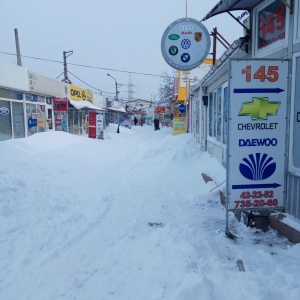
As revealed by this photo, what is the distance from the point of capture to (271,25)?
477cm

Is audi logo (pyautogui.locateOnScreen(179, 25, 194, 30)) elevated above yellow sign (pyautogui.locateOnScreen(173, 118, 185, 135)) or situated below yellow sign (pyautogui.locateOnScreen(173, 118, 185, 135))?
above

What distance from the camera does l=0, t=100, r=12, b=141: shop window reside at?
13203mm

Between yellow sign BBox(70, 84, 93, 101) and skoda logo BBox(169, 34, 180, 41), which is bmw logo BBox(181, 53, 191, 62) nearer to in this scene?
skoda logo BBox(169, 34, 180, 41)

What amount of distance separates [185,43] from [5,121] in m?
10.1

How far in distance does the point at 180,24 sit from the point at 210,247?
5.47 metres

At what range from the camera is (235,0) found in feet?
16.2

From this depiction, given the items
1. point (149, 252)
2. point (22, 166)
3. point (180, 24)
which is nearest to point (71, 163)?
point (22, 166)

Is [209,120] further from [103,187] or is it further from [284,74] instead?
[284,74]

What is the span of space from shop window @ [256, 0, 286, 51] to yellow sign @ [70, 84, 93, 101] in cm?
1922

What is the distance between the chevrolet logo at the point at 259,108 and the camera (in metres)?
4.05

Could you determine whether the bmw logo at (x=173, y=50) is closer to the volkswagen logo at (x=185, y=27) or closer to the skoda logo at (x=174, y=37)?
the skoda logo at (x=174, y=37)

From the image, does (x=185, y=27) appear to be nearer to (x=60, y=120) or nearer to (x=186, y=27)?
(x=186, y=27)

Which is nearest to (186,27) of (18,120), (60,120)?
(18,120)

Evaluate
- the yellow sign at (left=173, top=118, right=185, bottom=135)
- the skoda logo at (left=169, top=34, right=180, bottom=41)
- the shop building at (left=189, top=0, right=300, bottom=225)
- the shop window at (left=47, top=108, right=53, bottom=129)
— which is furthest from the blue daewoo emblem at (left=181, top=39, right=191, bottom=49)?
the yellow sign at (left=173, top=118, right=185, bottom=135)
